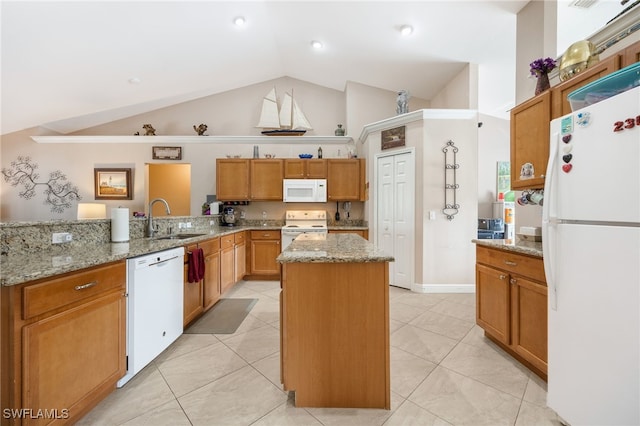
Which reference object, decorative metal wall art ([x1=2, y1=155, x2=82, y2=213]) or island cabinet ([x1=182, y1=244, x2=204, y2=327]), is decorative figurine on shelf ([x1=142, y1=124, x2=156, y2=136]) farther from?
island cabinet ([x1=182, y1=244, x2=204, y2=327])

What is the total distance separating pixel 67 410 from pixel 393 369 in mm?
1964

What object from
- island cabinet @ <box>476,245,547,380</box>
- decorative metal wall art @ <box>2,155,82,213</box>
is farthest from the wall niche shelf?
island cabinet @ <box>476,245,547,380</box>

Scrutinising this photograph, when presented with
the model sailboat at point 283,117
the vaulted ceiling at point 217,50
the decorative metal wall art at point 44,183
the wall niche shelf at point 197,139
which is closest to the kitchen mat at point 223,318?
the wall niche shelf at point 197,139

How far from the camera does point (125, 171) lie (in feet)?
17.7

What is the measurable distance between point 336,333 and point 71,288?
57.0 inches

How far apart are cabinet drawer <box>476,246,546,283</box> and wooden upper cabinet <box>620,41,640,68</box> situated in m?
1.27

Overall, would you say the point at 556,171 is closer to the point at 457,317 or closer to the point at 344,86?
the point at 457,317

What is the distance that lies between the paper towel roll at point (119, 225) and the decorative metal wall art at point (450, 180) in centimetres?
381

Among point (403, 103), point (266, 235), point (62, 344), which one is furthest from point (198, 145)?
point (62, 344)

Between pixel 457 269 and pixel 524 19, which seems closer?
pixel 524 19

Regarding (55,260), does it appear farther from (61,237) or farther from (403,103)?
(403,103)

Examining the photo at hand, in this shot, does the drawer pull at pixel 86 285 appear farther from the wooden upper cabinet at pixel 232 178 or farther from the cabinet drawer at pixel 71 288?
the wooden upper cabinet at pixel 232 178

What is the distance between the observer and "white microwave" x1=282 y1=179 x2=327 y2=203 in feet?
15.8

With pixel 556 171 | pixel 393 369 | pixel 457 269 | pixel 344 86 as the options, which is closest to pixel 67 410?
pixel 393 369
